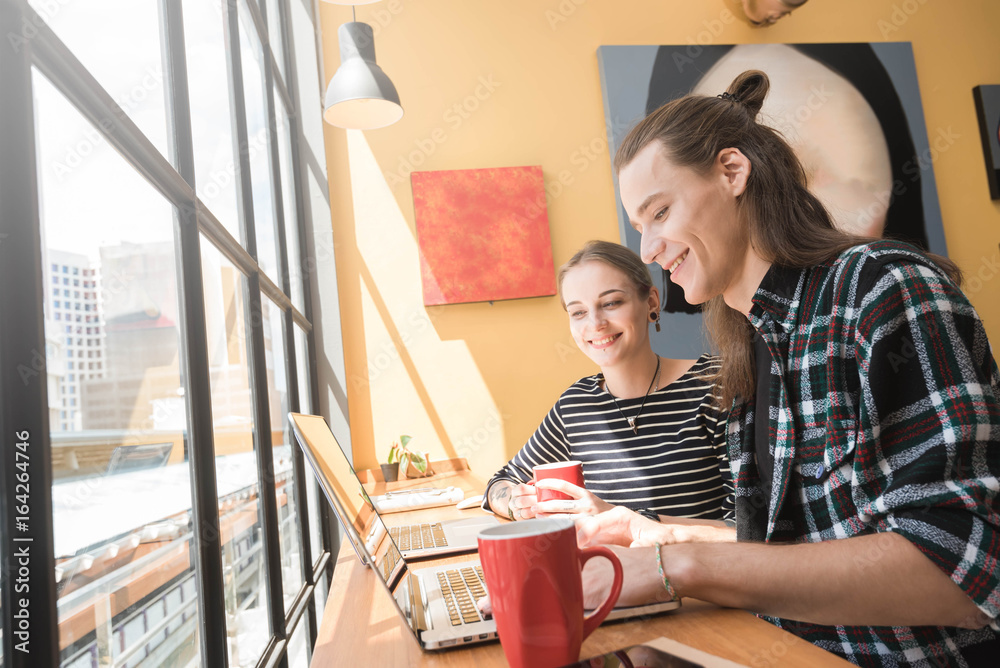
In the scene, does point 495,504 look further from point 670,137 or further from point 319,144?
point 319,144

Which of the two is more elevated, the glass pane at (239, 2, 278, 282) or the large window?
the glass pane at (239, 2, 278, 282)

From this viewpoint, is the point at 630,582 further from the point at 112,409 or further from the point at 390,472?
the point at 390,472

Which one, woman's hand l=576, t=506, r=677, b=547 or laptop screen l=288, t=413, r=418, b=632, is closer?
laptop screen l=288, t=413, r=418, b=632

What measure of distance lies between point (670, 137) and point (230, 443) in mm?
1154

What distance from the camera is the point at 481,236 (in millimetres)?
3387

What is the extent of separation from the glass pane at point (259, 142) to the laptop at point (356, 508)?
1215mm

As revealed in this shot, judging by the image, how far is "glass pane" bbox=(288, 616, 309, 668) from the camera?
1.95 meters

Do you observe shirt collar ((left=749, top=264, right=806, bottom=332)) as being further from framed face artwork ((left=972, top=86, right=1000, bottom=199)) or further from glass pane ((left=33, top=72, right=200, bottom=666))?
framed face artwork ((left=972, top=86, right=1000, bottom=199))


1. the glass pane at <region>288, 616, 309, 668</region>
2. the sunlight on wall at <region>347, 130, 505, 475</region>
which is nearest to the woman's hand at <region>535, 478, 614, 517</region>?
the glass pane at <region>288, 616, 309, 668</region>

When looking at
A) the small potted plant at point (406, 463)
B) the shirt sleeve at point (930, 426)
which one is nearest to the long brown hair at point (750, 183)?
the shirt sleeve at point (930, 426)

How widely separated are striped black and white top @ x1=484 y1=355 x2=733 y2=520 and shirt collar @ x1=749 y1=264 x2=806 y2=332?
0.49 metres

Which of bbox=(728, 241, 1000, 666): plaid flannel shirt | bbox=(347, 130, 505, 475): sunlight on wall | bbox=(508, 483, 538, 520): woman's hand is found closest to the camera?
bbox=(728, 241, 1000, 666): plaid flannel shirt

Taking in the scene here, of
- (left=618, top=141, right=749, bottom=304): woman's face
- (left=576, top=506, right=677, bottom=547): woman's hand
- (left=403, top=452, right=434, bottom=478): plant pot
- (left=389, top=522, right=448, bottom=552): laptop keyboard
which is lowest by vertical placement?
(left=403, top=452, right=434, bottom=478): plant pot

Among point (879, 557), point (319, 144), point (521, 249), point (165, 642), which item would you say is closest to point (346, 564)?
point (165, 642)
